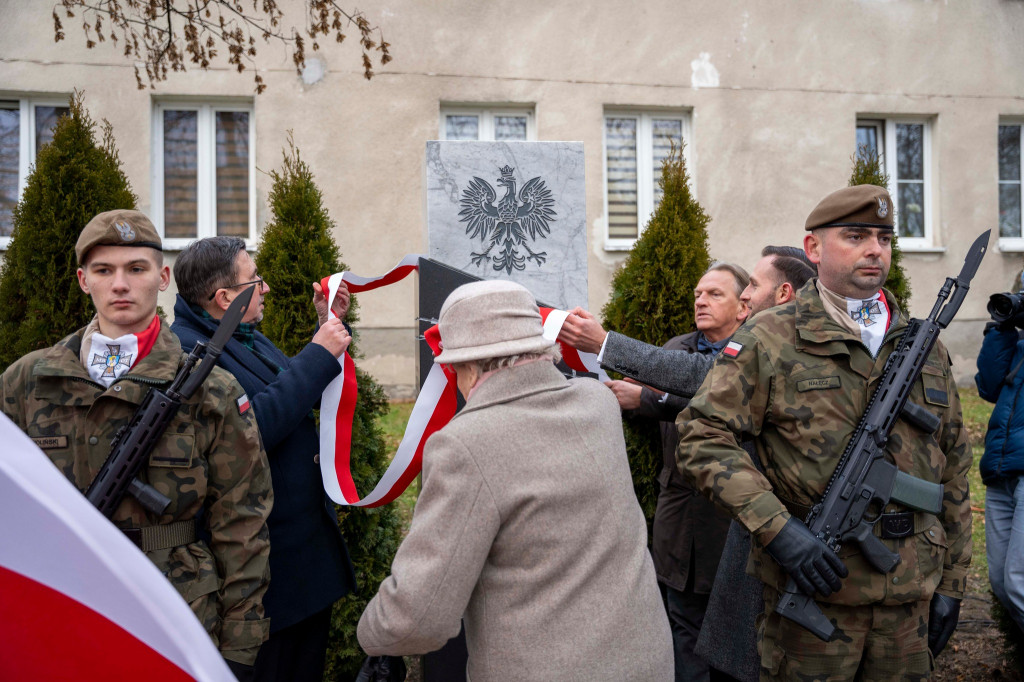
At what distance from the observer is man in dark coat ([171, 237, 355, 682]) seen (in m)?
2.64

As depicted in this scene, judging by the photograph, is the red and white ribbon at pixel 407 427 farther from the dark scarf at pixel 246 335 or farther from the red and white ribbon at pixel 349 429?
the dark scarf at pixel 246 335

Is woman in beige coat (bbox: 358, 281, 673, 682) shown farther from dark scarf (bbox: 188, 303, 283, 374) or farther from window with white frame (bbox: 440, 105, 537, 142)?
window with white frame (bbox: 440, 105, 537, 142)

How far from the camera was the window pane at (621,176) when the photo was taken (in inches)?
408

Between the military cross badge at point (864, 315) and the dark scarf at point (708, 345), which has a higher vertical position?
the military cross badge at point (864, 315)

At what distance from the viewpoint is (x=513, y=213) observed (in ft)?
12.1

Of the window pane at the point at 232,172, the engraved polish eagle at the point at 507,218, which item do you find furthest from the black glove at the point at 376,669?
the window pane at the point at 232,172

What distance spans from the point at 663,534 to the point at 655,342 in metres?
1.09

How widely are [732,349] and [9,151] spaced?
976 centimetres

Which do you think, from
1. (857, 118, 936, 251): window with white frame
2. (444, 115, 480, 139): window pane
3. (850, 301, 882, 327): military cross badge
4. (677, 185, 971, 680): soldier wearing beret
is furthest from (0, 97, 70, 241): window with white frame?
(857, 118, 936, 251): window with white frame

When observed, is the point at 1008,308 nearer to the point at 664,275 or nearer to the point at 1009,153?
the point at 664,275

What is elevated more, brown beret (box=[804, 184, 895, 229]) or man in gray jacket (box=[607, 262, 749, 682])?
brown beret (box=[804, 184, 895, 229])

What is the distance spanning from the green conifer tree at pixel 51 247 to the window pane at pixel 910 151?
35.4ft

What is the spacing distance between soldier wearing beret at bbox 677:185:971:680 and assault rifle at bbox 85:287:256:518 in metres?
1.54

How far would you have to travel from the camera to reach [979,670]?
414 cm
